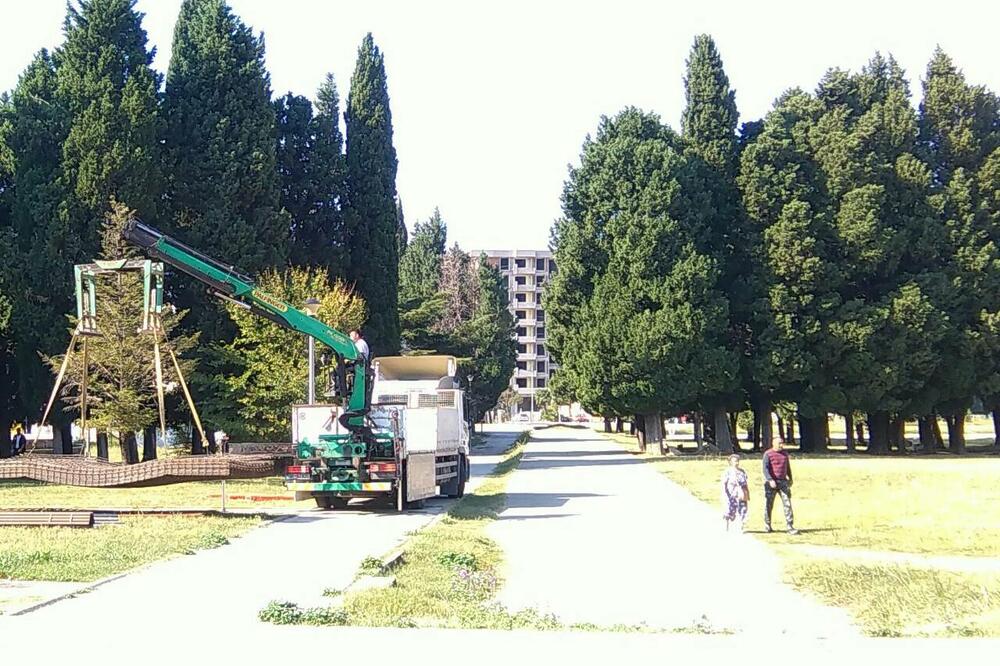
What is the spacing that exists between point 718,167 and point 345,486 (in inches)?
1362

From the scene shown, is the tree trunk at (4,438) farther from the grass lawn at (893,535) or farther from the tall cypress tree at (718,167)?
the tall cypress tree at (718,167)

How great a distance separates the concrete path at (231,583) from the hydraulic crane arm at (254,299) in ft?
11.0

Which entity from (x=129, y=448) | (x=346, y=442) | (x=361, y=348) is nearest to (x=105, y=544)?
(x=346, y=442)

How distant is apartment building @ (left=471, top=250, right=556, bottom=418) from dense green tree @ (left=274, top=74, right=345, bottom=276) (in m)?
112

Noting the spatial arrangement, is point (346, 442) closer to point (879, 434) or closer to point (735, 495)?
point (735, 495)

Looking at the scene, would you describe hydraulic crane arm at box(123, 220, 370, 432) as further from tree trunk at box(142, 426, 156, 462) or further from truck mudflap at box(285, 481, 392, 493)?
tree trunk at box(142, 426, 156, 462)

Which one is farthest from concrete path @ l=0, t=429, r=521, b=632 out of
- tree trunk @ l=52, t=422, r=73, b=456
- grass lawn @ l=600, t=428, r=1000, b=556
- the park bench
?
tree trunk @ l=52, t=422, r=73, b=456

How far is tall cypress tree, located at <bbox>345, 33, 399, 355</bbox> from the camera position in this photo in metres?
48.8

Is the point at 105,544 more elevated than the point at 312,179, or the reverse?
the point at 312,179

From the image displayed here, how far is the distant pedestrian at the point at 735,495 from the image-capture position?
18.3 m

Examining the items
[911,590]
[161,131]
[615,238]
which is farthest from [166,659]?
[615,238]

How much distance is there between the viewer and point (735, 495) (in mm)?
18328

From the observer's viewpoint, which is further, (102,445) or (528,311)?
(528,311)

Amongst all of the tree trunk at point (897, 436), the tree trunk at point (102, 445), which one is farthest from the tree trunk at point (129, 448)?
the tree trunk at point (897, 436)
